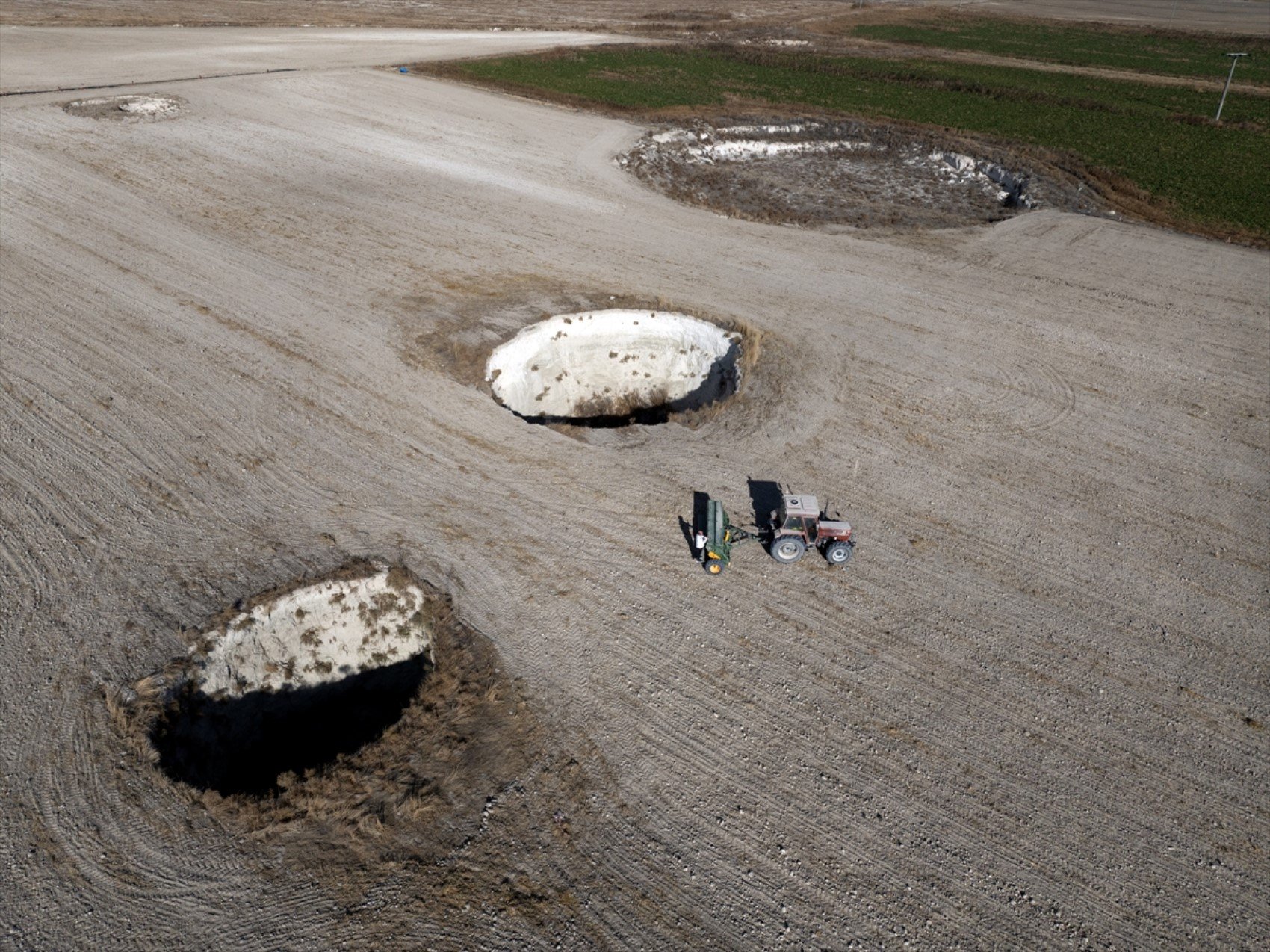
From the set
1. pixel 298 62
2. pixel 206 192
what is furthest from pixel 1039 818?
pixel 298 62

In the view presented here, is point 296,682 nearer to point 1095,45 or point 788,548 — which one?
point 788,548

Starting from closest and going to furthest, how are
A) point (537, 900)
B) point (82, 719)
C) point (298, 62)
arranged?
point (537, 900) < point (82, 719) < point (298, 62)

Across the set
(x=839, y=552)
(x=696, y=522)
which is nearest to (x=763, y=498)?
(x=696, y=522)

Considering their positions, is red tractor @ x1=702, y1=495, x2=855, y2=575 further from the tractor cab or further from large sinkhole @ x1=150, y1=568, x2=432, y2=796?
large sinkhole @ x1=150, y1=568, x2=432, y2=796

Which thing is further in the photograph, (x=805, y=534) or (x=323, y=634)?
(x=805, y=534)

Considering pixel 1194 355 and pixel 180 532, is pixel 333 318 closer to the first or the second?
pixel 180 532

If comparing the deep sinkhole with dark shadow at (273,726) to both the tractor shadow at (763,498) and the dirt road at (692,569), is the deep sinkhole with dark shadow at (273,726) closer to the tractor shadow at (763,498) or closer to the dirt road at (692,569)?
the dirt road at (692,569)
